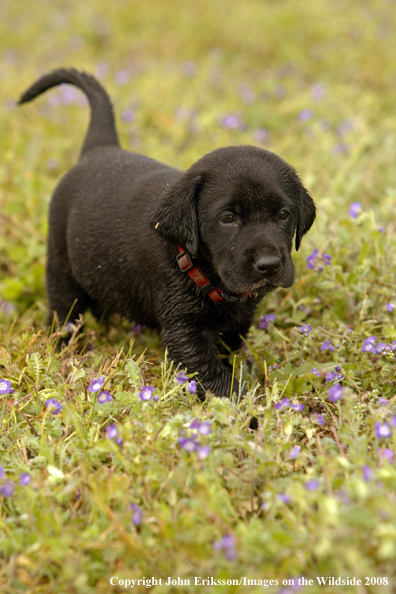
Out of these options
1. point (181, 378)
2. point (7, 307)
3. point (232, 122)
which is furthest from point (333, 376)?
point (232, 122)

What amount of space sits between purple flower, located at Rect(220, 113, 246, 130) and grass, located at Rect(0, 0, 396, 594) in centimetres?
6

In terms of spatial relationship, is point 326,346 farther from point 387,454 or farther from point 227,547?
point 227,547

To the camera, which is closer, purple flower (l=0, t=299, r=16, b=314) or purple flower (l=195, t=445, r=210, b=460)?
purple flower (l=195, t=445, r=210, b=460)

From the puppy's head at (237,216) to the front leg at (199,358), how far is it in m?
0.30

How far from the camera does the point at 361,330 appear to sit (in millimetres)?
2883

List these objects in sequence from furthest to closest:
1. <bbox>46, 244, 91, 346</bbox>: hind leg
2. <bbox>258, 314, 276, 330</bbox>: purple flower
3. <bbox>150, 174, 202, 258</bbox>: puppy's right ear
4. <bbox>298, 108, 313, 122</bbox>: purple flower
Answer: <bbox>298, 108, 313, 122</bbox>: purple flower, <bbox>46, 244, 91, 346</bbox>: hind leg, <bbox>258, 314, 276, 330</bbox>: purple flower, <bbox>150, 174, 202, 258</bbox>: puppy's right ear

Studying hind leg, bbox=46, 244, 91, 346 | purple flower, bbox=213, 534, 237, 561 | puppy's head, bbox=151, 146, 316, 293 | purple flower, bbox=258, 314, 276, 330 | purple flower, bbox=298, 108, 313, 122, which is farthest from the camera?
purple flower, bbox=298, 108, 313, 122

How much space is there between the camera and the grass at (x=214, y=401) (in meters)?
1.60

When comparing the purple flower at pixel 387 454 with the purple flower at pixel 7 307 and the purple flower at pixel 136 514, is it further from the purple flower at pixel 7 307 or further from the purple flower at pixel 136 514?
the purple flower at pixel 7 307

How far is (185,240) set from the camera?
249cm

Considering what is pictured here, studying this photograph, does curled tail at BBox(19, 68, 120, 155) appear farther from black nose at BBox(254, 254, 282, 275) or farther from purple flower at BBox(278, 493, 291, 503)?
purple flower at BBox(278, 493, 291, 503)

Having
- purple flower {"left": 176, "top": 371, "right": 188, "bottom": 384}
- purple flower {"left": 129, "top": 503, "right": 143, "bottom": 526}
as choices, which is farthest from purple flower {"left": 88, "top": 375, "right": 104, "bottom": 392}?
purple flower {"left": 129, "top": 503, "right": 143, "bottom": 526}

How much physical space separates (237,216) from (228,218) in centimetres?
4

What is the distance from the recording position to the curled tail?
352cm
